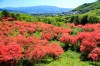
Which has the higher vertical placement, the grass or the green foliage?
the green foliage

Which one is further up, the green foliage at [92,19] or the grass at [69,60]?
the green foliage at [92,19]

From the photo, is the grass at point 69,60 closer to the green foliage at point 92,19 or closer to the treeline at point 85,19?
the green foliage at point 92,19

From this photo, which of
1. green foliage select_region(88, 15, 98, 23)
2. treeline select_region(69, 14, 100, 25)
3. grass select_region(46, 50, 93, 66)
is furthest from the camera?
treeline select_region(69, 14, 100, 25)

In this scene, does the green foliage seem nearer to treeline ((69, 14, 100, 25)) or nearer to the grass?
treeline ((69, 14, 100, 25))

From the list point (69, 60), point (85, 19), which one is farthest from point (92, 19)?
point (69, 60)

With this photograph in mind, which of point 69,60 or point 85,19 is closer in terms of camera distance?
point 69,60

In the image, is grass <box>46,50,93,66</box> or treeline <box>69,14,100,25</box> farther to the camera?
treeline <box>69,14,100,25</box>

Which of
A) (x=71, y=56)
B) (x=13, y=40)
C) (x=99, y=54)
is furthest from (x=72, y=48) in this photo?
(x=13, y=40)

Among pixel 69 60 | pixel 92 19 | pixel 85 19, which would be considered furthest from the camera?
pixel 85 19

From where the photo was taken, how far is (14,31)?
236 feet

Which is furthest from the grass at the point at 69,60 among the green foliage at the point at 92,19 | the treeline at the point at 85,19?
the treeline at the point at 85,19

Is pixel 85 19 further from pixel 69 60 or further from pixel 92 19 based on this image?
pixel 69 60

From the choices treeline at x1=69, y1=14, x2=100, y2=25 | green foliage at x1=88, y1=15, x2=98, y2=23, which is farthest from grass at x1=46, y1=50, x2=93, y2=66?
treeline at x1=69, y1=14, x2=100, y2=25

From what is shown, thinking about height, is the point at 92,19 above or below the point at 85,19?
above
